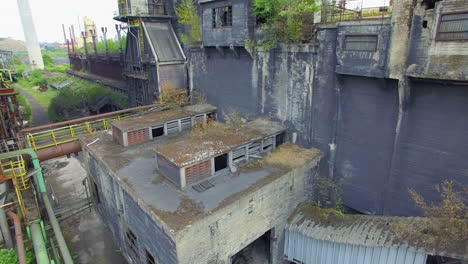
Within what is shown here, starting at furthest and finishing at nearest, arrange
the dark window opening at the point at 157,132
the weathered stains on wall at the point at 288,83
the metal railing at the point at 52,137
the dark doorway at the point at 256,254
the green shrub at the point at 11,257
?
the dark window opening at the point at 157,132
the metal railing at the point at 52,137
the weathered stains on wall at the point at 288,83
the dark doorway at the point at 256,254
the green shrub at the point at 11,257

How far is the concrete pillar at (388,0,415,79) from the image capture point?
974 centimetres

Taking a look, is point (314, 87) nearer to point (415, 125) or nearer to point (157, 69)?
point (415, 125)

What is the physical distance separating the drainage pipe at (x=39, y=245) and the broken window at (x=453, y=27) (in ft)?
52.8

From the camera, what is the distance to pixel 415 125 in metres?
10.7

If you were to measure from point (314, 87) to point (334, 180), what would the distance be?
4750 mm

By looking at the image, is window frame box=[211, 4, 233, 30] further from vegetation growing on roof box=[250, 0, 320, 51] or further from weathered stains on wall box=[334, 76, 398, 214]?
weathered stains on wall box=[334, 76, 398, 214]

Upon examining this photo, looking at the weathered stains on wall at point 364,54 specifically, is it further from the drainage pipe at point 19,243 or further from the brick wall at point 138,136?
the drainage pipe at point 19,243

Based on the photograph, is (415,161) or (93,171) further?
(93,171)

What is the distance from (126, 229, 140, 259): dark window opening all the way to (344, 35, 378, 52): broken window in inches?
493

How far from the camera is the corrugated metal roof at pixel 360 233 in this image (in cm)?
928

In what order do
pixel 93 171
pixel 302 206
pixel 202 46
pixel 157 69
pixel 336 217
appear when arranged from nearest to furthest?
pixel 336 217 < pixel 302 206 < pixel 93 171 < pixel 202 46 < pixel 157 69

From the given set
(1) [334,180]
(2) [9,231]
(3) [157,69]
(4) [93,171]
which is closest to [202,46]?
(3) [157,69]

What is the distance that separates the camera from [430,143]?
34.3ft

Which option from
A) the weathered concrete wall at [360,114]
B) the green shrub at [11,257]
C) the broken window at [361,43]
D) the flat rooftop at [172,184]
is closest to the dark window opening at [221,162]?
the flat rooftop at [172,184]
